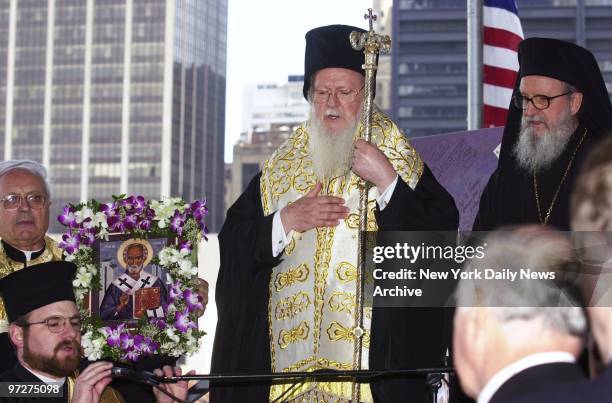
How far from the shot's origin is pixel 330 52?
5742mm

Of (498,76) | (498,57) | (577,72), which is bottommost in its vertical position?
(577,72)

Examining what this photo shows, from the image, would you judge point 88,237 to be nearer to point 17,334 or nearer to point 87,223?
point 87,223

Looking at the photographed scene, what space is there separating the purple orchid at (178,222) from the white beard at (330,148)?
85cm

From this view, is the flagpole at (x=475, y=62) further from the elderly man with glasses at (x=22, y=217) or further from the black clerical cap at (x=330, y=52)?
the elderly man with glasses at (x=22, y=217)

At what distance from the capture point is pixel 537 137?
5.43 meters

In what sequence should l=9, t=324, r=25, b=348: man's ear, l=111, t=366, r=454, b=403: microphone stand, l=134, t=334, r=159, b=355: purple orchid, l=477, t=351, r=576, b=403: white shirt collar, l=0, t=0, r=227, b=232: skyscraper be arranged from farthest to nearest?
l=0, t=0, r=227, b=232: skyscraper → l=134, t=334, r=159, b=355: purple orchid → l=9, t=324, r=25, b=348: man's ear → l=111, t=366, r=454, b=403: microphone stand → l=477, t=351, r=576, b=403: white shirt collar

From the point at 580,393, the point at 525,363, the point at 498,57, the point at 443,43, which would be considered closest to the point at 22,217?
the point at 525,363

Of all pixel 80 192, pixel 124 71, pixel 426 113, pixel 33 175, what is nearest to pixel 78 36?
pixel 124 71

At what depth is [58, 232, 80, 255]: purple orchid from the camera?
552 cm

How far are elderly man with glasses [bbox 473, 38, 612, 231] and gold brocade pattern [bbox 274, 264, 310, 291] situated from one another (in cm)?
95

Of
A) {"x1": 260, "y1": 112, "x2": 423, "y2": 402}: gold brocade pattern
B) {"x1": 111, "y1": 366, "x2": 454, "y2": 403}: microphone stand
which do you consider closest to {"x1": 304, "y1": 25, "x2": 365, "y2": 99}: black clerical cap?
{"x1": 260, "y1": 112, "x2": 423, "y2": 402}: gold brocade pattern

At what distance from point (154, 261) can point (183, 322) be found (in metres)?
0.36

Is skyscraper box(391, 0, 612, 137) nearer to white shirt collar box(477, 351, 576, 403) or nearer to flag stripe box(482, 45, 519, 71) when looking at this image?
flag stripe box(482, 45, 519, 71)

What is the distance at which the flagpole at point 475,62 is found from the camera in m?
9.23
